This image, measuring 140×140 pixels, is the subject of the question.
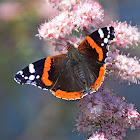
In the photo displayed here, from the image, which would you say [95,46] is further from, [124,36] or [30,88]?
[30,88]

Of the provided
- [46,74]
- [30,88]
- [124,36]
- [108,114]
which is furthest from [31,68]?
[30,88]

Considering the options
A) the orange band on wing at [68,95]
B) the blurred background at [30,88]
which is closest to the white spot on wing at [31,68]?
the orange band on wing at [68,95]

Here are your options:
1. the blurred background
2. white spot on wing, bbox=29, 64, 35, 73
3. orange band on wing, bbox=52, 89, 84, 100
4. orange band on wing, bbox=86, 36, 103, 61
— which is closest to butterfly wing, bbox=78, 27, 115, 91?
orange band on wing, bbox=86, 36, 103, 61

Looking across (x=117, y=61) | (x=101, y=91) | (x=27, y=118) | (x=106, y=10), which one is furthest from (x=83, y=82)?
(x=27, y=118)

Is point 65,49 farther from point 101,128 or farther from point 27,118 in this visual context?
point 27,118

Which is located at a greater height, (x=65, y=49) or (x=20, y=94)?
(x=20, y=94)

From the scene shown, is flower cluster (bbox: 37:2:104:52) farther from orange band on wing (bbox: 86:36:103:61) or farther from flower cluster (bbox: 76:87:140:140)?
flower cluster (bbox: 76:87:140:140)
